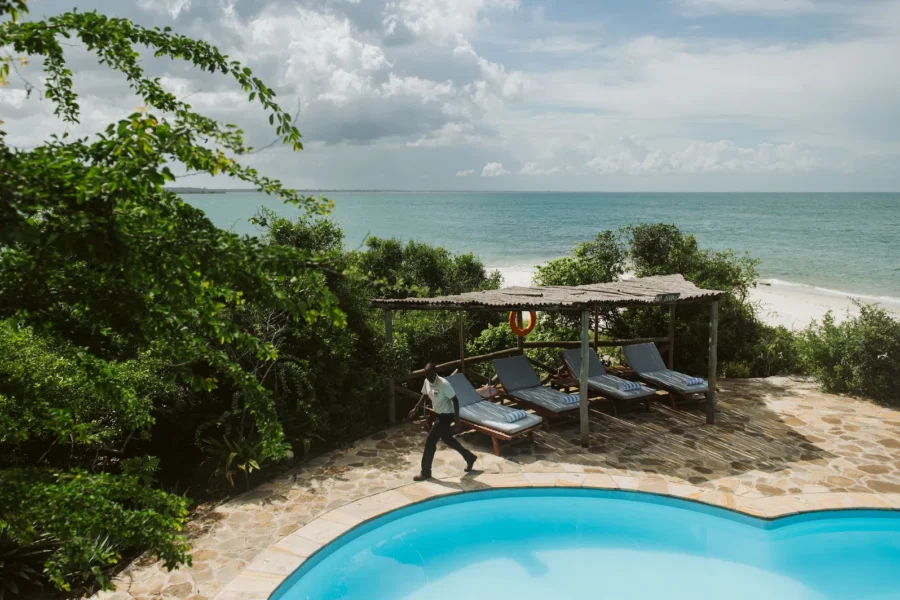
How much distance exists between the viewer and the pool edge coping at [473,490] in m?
6.20

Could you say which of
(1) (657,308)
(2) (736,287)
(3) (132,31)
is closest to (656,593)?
(3) (132,31)

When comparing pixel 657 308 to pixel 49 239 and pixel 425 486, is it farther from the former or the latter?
pixel 49 239

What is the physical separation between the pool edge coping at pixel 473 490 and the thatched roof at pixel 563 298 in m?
2.45

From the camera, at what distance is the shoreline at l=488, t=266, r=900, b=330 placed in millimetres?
24656

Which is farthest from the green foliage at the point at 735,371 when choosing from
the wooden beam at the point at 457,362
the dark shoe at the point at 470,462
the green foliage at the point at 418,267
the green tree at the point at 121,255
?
the green tree at the point at 121,255

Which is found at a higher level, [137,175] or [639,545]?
[137,175]

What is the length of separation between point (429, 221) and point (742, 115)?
4451 cm

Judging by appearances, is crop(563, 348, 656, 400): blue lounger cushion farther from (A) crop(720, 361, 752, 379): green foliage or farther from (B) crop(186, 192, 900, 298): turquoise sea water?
(B) crop(186, 192, 900, 298): turquoise sea water

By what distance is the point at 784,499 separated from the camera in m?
7.47

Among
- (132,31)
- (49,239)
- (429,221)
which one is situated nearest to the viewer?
(49,239)

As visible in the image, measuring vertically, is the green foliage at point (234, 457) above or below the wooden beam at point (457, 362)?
below

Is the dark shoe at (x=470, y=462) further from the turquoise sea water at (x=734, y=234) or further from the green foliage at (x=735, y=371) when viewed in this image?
the turquoise sea water at (x=734, y=234)

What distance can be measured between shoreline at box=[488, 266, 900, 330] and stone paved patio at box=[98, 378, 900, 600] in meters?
13.4

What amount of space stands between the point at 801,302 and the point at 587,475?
25.6 m
